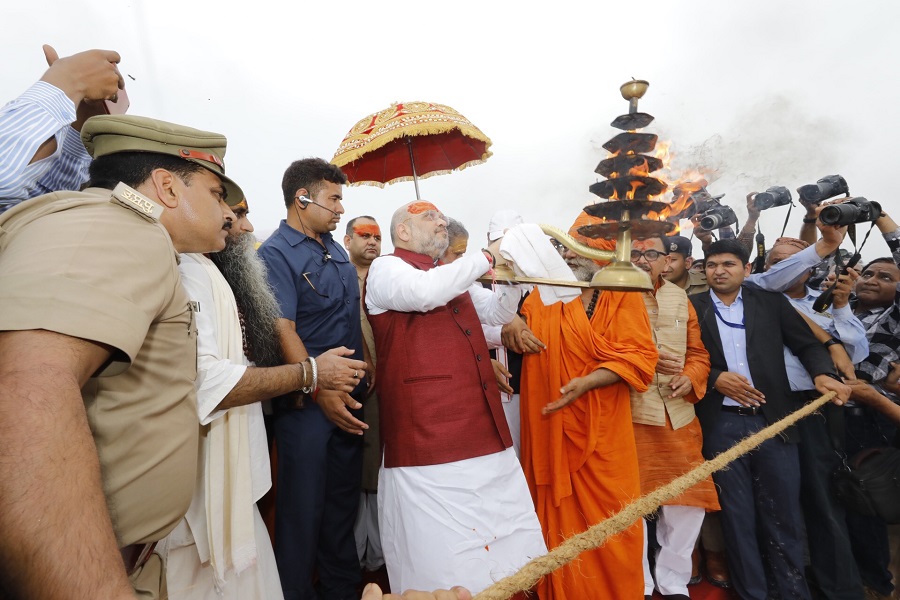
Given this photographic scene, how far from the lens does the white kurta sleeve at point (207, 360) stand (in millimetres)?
1636

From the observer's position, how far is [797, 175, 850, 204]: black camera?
4410 mm

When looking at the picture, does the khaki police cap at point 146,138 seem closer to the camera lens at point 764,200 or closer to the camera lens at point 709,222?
the camera lens at point 709,222

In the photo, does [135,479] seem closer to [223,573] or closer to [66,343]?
[66,343]

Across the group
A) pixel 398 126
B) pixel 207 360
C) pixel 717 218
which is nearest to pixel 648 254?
pixel 717 218

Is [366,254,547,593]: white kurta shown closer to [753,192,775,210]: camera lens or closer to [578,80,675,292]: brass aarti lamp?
[578,80,675,292]: brass aarti lamp

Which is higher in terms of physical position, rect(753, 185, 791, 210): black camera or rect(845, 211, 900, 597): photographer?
rect(753, 185, 791, 210): black camera

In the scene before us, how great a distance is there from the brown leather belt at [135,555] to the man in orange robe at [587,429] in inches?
87.9

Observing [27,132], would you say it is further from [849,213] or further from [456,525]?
[849,213]

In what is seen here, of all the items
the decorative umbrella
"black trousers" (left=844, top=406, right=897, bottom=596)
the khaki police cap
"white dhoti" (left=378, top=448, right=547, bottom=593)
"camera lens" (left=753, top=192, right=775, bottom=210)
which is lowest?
"black trousers" (left=844, top=406, right=897, bottom=596)

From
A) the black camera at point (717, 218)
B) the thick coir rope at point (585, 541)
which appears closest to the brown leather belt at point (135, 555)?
the thick coir rope at point (585, 541)

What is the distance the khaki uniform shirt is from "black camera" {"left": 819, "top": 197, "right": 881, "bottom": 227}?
4.23 meters

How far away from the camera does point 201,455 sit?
1.80 m

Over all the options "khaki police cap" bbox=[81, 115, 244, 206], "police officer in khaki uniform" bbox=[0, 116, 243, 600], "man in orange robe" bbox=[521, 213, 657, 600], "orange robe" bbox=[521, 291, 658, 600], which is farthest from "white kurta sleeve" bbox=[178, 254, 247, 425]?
"orange robe" bbox=[521, 291, 658, 600]

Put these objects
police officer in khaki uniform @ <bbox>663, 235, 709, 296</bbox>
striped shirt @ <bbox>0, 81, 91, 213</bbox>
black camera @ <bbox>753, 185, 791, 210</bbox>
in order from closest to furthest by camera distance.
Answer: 1. striped shirt @ <bbox>0, 81, 91, 213</bbox>
2. police officer in khaki uniform @ <bbox>663, 235, 709, 296</bbox>
3. black camera @ <bbox>753, 185, 791, 210</bbox>
